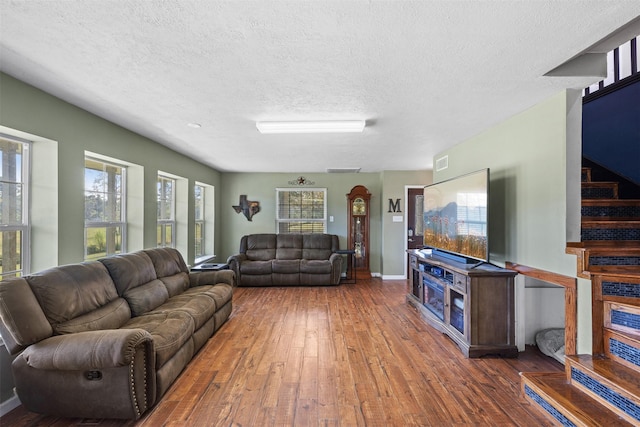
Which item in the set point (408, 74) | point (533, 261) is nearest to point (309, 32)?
point (408, 74)

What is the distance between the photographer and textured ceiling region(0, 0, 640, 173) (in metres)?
1.37

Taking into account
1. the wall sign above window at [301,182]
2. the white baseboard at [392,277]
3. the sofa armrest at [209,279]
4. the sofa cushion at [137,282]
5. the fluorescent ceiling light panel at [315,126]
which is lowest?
the white baseboard at [392,277]

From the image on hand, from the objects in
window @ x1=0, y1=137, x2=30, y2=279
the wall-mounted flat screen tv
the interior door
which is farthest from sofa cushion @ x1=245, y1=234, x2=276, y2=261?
window @ x1=0, y1=137, x2=30, y2=279

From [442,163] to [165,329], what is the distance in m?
4.12

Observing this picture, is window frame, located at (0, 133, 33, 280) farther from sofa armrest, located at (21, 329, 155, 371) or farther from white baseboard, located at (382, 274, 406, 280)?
white baseboard, located at (382, 274, 406, 280)

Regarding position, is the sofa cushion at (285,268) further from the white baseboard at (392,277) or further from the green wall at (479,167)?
the green wall at (479,167)

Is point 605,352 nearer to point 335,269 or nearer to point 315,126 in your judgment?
point 315,126

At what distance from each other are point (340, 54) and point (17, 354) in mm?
2855

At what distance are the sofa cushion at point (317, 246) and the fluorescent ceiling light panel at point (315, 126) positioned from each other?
3.25 meters

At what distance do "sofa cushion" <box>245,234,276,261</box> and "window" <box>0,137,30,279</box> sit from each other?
3645 mm

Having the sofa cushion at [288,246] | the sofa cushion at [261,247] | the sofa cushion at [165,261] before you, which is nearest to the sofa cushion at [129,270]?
the sofa cushion at [165,261]

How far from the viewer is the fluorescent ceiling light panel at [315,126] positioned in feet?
9.42

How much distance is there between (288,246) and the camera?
5.87 meters

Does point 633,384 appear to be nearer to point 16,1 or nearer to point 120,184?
point 16,1
